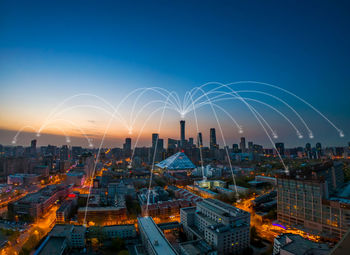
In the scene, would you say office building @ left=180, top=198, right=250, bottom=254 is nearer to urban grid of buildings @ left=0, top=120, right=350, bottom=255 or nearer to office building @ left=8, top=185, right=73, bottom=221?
urban grid of buildings @ left=0, top=120, right=350, bottom=255

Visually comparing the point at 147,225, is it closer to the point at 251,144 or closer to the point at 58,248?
the point at 58,248

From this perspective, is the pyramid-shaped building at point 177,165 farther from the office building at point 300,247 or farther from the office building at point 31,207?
the office building at point 300,247

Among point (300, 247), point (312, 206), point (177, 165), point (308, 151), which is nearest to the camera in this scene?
point (300, 247)

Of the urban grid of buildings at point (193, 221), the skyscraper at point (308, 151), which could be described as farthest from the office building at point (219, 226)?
the skyscraper at point (308, 151)

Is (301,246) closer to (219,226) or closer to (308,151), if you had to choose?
(219,226)

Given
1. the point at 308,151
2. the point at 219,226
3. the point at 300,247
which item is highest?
the point at 308,151

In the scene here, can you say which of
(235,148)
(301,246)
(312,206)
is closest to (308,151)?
(235,148)

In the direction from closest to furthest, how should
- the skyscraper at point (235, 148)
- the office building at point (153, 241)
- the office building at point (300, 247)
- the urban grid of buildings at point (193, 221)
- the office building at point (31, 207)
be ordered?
the office building at point (300, 247), the office building at point (153, 241), the urban grid of buildings at point (193, 221), the office building at point (31, 207), the skyscraper at point (235, 148)

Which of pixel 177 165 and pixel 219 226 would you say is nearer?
pixel 219 226

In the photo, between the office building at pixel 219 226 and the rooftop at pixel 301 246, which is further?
the office building at pixel 219 226

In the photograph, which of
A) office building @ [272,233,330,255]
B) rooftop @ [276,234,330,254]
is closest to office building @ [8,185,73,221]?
office building @ [272,233,330,255]

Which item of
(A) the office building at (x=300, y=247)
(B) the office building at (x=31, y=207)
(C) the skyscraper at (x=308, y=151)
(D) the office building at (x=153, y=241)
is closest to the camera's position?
(A) the office building at (x=300, y=247)
